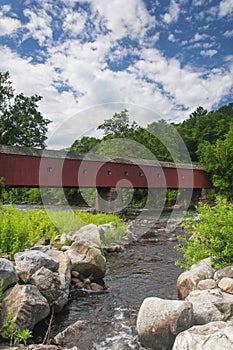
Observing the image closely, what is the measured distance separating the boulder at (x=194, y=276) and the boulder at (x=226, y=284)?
0.36m

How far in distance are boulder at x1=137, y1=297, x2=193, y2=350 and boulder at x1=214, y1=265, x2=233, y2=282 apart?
105 cm

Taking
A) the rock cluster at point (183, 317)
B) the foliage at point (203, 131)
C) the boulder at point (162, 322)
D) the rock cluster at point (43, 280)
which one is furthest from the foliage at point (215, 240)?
the foliage at point (203, 131)

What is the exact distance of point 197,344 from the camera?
2.53m

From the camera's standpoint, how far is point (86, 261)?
18.4ft

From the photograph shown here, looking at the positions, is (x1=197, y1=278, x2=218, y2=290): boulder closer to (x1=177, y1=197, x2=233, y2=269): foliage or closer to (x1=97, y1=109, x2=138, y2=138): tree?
(x1=177, y1=197, x2=233, y2=269): foliage

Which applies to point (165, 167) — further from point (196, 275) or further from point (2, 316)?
point (2, 316)

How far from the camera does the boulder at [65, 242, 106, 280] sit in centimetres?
560

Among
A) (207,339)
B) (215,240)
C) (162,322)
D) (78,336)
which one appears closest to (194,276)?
(215,240)

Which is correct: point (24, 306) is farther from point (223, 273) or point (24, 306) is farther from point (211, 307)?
point (223, 273)

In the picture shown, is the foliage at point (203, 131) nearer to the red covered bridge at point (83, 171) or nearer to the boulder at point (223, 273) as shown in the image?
the red covered bridge at point (83, 171)

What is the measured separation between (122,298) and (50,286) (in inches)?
52.1

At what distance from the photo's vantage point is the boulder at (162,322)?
3213mm

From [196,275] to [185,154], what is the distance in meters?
33.8

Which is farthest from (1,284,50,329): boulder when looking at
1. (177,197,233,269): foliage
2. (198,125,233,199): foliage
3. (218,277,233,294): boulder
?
(198,125,233,199): foliage
